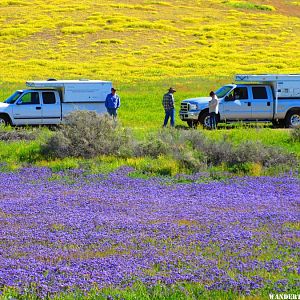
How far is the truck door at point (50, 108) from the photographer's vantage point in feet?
86.8

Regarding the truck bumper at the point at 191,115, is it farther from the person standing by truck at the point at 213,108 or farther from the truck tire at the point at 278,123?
the truck tire at the point at 278,123

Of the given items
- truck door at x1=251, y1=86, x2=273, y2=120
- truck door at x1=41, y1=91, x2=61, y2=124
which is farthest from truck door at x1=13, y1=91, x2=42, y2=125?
truck door at x1=251, y1=86, x2=273, y2=120

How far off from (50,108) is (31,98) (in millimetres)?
819

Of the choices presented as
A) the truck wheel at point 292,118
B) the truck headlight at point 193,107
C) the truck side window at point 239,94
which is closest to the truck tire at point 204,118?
the truck headlight at point 193,107

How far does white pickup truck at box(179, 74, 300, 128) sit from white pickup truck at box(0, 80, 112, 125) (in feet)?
11.6

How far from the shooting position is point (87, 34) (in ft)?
226

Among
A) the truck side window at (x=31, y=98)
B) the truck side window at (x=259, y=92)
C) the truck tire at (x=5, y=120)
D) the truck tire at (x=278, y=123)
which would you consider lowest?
the truck tire at (x=278, y=123)

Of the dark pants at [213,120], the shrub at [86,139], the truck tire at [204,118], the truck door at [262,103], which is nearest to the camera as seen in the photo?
the shrub at [86,139]

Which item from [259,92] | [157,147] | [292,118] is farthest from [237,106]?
[157,147]

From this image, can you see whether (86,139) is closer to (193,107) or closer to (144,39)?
(193,107)

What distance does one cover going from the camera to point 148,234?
30.4ft

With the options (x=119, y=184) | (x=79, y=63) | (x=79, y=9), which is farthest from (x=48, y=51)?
(x=119, y=184)

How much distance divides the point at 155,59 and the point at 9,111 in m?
34.0

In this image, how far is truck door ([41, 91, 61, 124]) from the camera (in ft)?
86.8
